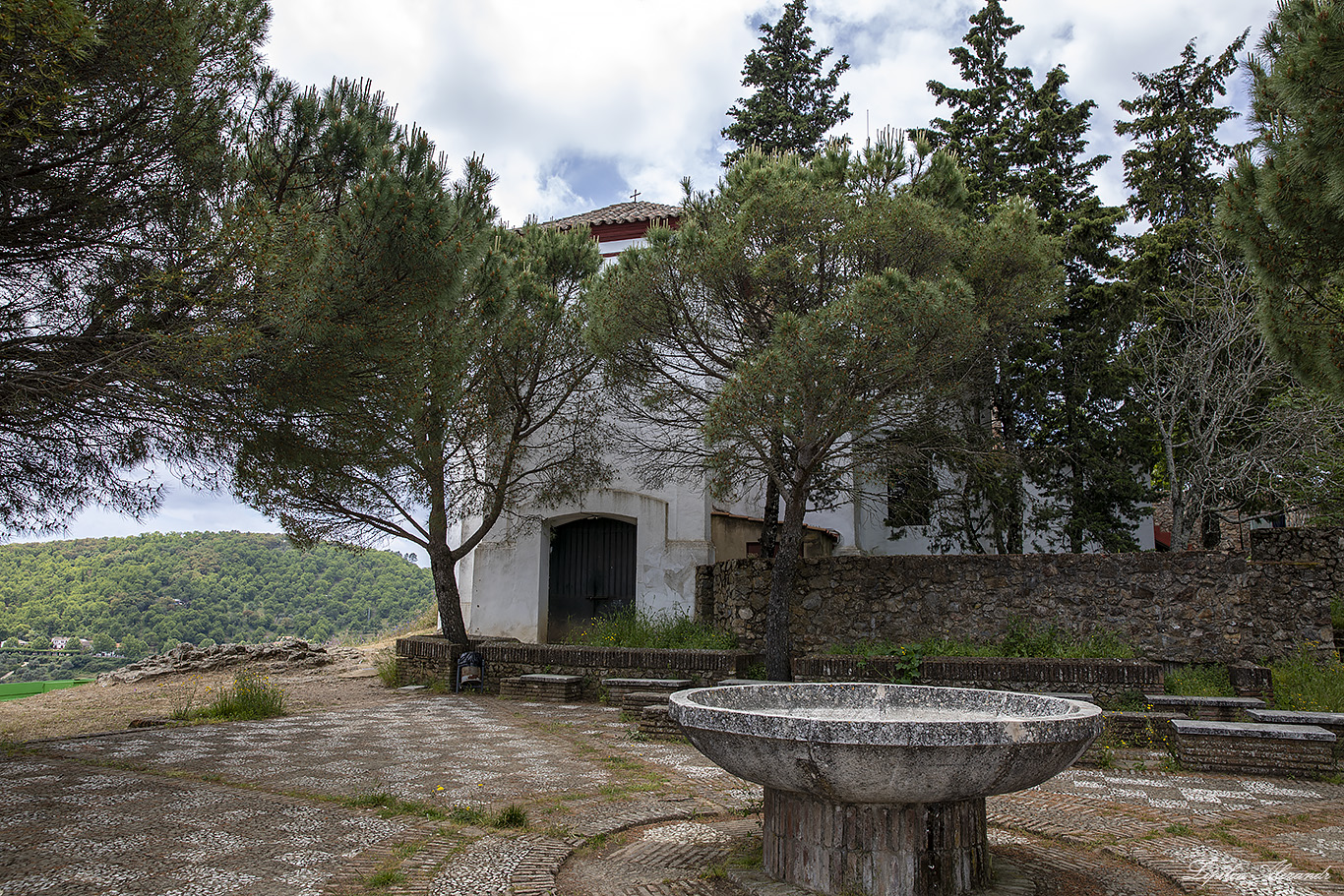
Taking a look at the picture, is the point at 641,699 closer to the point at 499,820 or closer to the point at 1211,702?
the point at 499,820

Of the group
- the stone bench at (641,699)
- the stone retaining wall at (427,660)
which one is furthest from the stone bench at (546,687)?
the stone bench at (641,699)

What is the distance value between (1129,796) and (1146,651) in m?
4.75

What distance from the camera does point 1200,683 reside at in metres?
8.24

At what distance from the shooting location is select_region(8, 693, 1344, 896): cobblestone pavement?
10.9 ft

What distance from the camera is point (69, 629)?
18.1 m

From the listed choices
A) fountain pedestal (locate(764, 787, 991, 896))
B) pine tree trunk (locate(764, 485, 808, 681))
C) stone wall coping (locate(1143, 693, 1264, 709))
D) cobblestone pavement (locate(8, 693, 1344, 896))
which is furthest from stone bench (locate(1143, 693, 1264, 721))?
fountain pedestal (locate(764, 787, 991, 896))

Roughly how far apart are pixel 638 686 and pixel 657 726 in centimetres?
170

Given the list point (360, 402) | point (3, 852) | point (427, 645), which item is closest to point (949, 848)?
point (3, 852)

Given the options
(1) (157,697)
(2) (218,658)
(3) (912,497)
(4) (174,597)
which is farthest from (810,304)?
(4) (174,597)

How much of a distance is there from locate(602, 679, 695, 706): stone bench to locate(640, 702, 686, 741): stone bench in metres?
1.36

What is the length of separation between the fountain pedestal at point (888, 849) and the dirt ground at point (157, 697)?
23.3 feet

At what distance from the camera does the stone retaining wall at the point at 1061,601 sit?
9.02 meters

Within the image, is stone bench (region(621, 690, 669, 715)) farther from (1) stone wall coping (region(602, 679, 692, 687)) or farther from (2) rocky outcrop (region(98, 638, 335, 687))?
(2) rocky outcrop (region(98, 638, 335, 687))

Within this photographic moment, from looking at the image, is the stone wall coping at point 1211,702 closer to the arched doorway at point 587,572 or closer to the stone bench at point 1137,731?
the stone bench at point 1137,731
